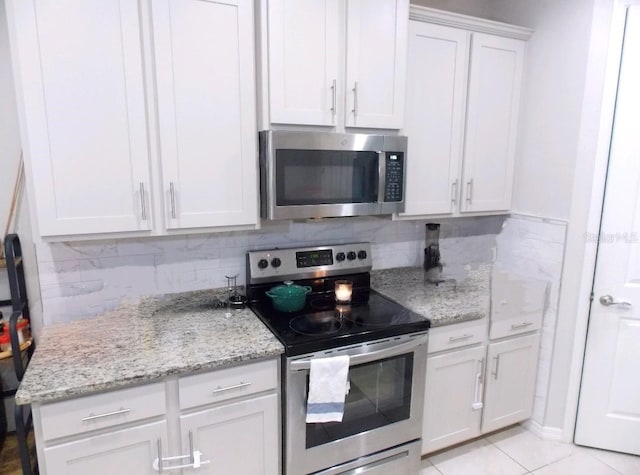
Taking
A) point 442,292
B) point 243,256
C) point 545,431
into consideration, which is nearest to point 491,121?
point 442,292

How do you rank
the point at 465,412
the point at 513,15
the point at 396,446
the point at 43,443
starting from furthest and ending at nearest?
the point at 513,15 → the point at 465,412 → the point at 396,446 → the point at 43,443

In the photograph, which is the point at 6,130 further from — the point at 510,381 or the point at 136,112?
the point at 510,381

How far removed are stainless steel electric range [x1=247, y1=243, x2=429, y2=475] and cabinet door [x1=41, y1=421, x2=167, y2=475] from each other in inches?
20.8

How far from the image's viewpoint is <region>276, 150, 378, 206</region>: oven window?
1876mm

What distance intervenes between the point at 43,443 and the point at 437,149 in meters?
2.20

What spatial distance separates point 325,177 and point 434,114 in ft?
2.62

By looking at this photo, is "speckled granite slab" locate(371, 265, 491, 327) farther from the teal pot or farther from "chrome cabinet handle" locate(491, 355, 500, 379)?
the teal pot

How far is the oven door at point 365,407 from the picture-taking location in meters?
1.76

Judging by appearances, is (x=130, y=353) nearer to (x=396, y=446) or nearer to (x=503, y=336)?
(x=396, y=446)

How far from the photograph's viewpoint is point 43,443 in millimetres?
1444

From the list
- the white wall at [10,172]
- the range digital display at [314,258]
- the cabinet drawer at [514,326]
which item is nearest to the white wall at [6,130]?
the white wall at [10,172]

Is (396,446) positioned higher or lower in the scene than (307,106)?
lower

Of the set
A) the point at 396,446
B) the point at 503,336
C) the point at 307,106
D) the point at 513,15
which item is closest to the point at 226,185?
the point at 307,106

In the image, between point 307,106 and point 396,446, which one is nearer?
point 307,106
